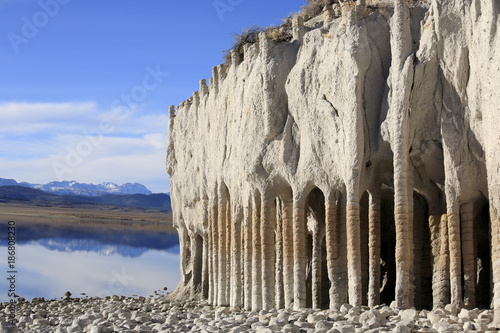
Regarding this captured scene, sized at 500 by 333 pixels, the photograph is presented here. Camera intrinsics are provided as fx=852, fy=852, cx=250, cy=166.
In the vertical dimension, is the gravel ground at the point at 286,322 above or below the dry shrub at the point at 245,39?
A: below

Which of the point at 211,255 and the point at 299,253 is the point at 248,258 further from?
the point at 211,255

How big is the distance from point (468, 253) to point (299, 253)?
4.82 metres

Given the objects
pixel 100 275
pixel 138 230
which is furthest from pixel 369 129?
pixel 138 230

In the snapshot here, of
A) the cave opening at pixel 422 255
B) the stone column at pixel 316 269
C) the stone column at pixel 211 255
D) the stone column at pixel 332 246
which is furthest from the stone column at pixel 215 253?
the cave opening at pixel 422 255

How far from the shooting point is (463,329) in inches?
581

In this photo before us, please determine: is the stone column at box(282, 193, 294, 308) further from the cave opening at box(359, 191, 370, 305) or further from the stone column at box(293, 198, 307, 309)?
the cave opening at box(359, 191, 370, 305)

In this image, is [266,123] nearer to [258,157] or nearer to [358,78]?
[258,157]

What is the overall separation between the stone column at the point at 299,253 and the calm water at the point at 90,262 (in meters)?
17.2

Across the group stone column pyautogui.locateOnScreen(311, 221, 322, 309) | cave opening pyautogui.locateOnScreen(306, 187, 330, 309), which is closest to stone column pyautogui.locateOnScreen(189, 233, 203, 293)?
cave opening pyautogui.locateOnScreen(306, 187, 330, 309)

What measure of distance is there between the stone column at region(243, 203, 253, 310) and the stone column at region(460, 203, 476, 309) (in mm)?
7175

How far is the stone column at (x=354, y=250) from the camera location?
62.4 ft

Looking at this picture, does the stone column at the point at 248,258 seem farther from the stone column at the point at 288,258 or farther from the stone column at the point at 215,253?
the stone column at the point at 215,253

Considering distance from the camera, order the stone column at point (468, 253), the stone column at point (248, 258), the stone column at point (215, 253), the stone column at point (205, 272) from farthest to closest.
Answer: the stone column at point (205, 272) < the stone column at point (215, 253) < the stone column at point (248, 258) < the stone column at point (468, 253)

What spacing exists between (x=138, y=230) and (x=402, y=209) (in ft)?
252
